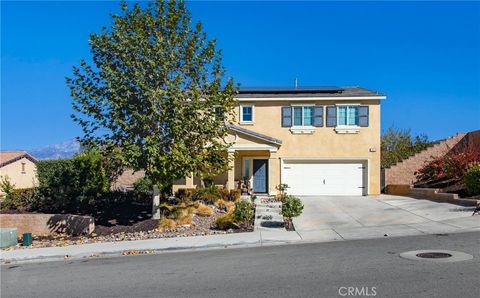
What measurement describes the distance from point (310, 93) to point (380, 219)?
489 inches

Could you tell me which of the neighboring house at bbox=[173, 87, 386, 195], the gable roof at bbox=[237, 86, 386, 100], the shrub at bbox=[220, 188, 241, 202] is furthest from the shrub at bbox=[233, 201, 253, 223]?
the gable roof at bbox=[237, 86, 386, 100]

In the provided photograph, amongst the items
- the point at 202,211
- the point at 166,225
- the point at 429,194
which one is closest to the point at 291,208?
the point at 202,211

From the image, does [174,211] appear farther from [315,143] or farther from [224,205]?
[315,143]

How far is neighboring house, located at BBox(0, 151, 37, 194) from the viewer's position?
4455cm

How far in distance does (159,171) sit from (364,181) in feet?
48.3

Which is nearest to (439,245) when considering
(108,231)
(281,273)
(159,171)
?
(281,273)

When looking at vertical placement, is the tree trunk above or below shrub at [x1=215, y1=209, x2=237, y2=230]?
above

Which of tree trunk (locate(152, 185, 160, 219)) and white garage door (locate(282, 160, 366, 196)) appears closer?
tree trunk (locate(152, 185, 160, 219))

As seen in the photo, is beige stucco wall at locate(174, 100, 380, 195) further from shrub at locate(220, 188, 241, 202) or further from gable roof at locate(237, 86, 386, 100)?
shrub at locate(220, 188, 241, 202)

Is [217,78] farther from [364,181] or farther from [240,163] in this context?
[364,181]

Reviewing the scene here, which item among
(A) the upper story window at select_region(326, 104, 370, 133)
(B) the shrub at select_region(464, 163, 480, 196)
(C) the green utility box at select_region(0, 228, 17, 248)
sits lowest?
(C) the green utility box at select_region(0, 228, 17, 248)

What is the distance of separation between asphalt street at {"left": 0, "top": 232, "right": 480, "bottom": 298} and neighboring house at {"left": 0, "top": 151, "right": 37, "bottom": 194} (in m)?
35.2

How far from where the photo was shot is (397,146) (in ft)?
119

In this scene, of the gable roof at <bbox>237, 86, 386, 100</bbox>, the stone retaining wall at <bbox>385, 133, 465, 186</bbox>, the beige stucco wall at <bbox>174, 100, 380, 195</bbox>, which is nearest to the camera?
the beige stucco wall at <bbox>174, 100, 380, 195</bbox>
